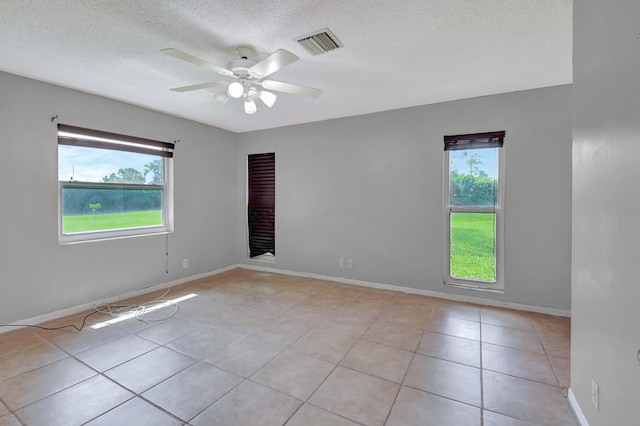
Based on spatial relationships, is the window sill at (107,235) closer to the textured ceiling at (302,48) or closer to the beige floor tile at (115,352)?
the beige floor tile at (115,352)

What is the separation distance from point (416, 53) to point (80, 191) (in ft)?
12.6

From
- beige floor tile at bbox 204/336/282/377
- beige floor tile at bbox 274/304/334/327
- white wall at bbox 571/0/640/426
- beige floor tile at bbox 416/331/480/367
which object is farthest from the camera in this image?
beige floor tile at bbox 274/304/334/327

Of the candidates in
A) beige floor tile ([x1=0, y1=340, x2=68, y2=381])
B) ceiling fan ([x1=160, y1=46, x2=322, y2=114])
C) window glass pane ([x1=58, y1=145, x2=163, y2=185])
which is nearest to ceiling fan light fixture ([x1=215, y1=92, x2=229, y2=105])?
ceiling fan ([x1=160, y1=46, x2=322, y2=114])

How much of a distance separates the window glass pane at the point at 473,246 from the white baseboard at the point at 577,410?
180cm

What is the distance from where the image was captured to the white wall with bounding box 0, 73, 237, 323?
2719mm

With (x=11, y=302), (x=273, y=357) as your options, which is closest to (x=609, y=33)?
(x=273, y=357)

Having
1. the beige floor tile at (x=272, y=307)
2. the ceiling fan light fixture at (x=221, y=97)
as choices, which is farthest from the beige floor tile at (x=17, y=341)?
the ceiling fan light fixture at (x=221, y=97)

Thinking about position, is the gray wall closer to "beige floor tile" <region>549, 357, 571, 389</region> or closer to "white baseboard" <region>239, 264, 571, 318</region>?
"white baseboard" <region>239, 264, 571, 318</region>

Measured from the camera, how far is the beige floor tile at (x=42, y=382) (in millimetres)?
1779

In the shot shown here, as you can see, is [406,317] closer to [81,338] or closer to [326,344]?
[326,344]

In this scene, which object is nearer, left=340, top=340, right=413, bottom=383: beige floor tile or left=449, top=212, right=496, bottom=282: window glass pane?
left=340, top=340, right=413, bottom=383: beige floor tile

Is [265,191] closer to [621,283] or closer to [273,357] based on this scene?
[273,357]

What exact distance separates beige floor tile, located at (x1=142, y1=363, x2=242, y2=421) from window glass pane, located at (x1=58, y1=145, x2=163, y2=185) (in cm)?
266

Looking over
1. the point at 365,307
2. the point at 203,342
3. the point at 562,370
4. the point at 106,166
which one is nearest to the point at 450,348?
the point at 562,370
